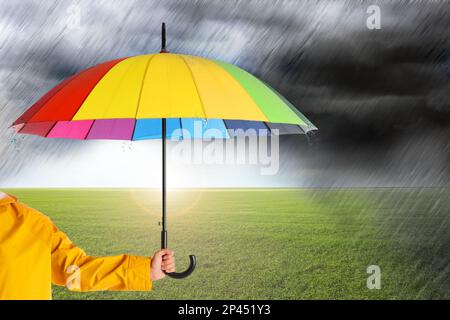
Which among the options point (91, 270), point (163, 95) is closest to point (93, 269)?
point (91, 270)

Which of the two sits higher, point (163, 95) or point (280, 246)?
point (280, 246)

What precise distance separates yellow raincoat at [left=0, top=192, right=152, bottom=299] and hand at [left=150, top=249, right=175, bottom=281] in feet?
0.20

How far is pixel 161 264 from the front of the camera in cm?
381

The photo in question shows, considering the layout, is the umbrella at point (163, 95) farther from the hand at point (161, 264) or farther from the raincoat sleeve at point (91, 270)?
the raincoat sleeve at point (91, 270)

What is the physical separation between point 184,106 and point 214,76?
1.60ft

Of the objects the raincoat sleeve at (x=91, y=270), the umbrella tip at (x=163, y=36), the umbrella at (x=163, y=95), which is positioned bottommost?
the raincoat sleeve at (x=91, y=270)

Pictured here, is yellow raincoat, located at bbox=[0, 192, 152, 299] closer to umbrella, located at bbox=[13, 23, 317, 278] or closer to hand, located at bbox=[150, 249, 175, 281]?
hand, located at bbox=[150, 249, 175, 281]

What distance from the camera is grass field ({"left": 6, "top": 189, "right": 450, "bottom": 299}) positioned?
412 inches

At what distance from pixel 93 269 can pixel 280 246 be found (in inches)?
472

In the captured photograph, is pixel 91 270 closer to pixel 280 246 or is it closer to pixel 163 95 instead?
pixel 163 95

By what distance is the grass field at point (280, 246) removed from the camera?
10477 mm

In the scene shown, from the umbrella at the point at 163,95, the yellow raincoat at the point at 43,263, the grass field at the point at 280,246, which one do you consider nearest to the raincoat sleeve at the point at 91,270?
the yellow raincoat at the point at 43,263

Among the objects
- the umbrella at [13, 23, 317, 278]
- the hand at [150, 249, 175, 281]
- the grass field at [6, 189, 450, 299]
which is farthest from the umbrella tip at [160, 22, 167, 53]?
the grass field at [6, 189, 450, 299]

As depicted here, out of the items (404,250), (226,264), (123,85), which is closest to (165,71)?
(123,85)
